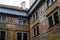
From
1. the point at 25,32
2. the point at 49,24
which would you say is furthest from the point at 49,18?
the point at 25,32

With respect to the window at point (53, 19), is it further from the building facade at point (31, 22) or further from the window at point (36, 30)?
the window at point (36, 30)

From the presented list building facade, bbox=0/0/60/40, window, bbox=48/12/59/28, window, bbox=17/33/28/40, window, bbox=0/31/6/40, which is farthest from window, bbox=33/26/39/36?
window, bbox=0/31/6/40

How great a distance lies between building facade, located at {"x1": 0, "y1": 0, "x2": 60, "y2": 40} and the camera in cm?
1408

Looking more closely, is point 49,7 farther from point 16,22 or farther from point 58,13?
point 16,22

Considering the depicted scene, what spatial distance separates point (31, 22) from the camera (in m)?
19.9

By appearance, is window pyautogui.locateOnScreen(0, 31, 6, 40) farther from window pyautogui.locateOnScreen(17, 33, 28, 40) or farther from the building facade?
window pyautogui.locateOnScreen(17, 33, 28, 40)

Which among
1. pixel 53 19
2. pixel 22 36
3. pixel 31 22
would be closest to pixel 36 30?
pixel 31 22

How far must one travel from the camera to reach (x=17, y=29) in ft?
64.5

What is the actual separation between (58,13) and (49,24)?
7.14 feet

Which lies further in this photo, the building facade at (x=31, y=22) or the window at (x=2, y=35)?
the window at (x=2, y=35)

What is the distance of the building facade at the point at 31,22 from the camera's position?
14.1m

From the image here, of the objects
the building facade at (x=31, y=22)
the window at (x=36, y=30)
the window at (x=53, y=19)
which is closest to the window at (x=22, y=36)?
the building facade at (x=31, y=22)

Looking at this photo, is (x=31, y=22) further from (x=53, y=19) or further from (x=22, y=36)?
(x=53, y=19)

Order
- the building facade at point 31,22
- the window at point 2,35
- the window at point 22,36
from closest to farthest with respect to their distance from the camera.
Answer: the building facade at point 31,22 → the window at point 2,35 → the window at point 22,36
